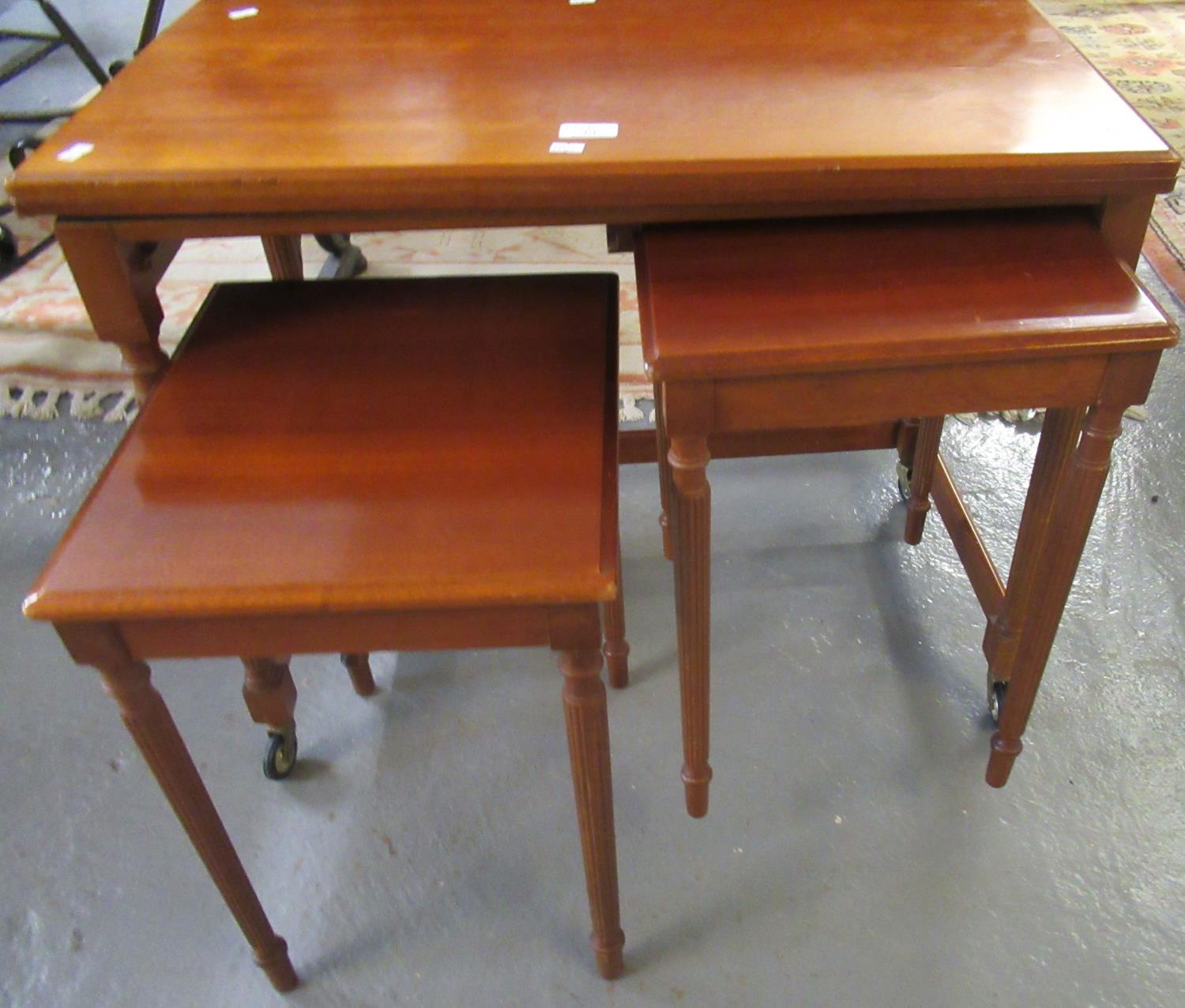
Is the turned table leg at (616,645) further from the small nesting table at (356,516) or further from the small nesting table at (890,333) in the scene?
the small nesting table at (356,516)

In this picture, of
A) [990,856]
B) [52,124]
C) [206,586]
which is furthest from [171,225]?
[52,124]

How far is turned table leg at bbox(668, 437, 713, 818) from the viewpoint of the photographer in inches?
33.9

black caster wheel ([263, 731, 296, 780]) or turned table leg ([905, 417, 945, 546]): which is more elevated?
turned table leg ([905, 417, 945, 546])

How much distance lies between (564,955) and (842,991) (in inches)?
11.6

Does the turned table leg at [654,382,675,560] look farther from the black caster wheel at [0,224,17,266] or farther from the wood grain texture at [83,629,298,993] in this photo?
the black caster wheel at [0,224,17,266]

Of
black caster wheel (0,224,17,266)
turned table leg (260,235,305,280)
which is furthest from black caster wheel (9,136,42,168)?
turned table leg (260,235,305,280)

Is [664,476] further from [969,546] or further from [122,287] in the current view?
[122,287]

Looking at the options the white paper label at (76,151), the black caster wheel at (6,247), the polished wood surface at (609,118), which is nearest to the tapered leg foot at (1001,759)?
the polished wood surface at (609,118)

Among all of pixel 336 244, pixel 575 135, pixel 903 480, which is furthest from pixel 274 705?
pixel 336 244

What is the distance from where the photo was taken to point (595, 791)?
2.94 ft

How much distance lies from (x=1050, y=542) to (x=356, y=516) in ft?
2.20

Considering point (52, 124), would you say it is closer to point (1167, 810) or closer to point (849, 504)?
point (849, 504)

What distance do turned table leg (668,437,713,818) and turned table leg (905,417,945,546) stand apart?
1.81 feet

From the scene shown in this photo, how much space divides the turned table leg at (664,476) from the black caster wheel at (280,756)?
54 centimetres
